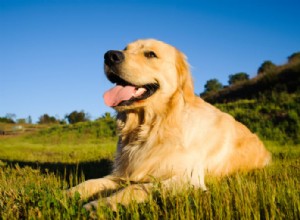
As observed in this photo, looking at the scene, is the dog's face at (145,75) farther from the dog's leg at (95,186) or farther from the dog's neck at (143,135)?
the dog's leg at (95,186)

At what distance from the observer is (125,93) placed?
11.8ft

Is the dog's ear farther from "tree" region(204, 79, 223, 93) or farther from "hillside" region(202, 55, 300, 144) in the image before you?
"tree" region(204, 79, 223, 93)

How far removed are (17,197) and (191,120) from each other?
1965 mm

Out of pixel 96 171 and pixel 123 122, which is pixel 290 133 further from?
pixel 123 122

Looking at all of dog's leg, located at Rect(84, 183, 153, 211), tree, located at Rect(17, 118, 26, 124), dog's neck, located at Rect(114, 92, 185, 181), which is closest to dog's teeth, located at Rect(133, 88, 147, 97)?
dog's neck, located at Rect(114, 92, 185, 181)

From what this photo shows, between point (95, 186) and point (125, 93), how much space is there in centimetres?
98

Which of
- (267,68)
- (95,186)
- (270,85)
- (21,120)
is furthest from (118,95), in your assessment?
(21,120)

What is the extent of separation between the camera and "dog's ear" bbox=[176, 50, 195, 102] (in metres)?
3.88

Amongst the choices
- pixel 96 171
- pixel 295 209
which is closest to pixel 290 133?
pixel 96 171

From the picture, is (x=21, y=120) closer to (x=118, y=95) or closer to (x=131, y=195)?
(x=118, y=95)

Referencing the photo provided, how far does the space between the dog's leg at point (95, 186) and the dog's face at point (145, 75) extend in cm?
75

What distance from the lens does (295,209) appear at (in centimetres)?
192

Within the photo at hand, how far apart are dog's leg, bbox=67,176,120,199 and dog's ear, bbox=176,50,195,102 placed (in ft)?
3.95

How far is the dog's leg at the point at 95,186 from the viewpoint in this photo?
3076 mm
